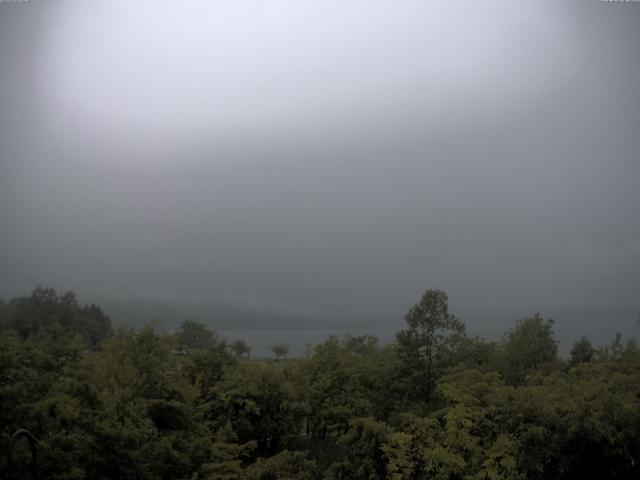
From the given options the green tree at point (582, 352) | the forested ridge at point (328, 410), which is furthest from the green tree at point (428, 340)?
the green tree at point (582, 352)

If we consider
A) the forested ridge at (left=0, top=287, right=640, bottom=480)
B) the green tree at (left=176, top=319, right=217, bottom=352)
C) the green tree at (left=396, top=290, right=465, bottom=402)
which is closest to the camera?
the forested ridge at (left=0, top=287, right=640, bottom=480)

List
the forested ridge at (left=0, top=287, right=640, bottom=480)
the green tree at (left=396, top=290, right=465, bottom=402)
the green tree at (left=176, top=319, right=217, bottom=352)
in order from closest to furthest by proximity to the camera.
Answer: the forested ridge at (left=0, top=287, right=640, bottom=480) → the green tree at (left=396, top=290, right=465, bottom=402) → the green tree at (left=176, top=319, right=217, bottom=352)

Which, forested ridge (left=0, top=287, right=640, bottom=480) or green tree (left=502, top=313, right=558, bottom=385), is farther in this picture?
green tree (left=502, top=313, right=558, bottom=385)

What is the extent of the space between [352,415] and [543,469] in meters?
16.2

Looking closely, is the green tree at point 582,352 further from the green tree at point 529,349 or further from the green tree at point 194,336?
the green tree at point 194,336

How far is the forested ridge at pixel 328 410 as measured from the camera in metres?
18.0

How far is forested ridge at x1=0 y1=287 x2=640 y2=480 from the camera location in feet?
59.1

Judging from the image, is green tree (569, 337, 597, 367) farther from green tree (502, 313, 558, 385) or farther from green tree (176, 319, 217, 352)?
green tree (176, 319, 217, 352)

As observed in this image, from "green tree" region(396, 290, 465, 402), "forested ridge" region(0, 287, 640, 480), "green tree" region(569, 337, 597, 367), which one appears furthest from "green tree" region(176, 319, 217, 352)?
"green tree" region(569, 337, 597, 367)

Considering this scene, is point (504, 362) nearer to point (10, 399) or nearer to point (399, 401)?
point (399, 401)

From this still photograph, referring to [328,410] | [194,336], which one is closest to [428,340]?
[328,410]

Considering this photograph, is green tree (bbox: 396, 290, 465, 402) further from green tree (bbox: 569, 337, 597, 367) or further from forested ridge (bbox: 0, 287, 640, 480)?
green tree (bbox: 569, 337, 597, 367)

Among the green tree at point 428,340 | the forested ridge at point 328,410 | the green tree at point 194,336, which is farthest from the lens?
the green tree at point 194,336

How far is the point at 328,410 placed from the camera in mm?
33531
